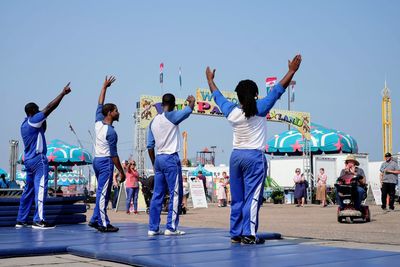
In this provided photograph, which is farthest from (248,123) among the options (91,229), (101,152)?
(91,229)

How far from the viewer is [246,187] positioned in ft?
21.2

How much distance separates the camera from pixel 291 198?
3050 centimetres

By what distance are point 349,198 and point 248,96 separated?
7.58 metres

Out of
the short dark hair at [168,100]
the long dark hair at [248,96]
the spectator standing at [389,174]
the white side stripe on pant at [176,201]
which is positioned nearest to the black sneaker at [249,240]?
the long dark hair at [248,96]

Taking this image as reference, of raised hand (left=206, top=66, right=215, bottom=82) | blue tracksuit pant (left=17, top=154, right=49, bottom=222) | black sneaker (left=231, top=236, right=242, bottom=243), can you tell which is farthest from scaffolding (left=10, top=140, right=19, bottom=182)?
black sneaker (left=231, top=236, right=242, bottom=243)

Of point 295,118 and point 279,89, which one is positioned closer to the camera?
point 279,89

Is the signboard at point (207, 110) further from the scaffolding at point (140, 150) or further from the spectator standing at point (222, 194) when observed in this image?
the spectator standing at point (222, 194)

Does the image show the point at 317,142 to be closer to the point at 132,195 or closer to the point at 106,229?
the point at 132,195

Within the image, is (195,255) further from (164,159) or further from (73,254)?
(164,159)

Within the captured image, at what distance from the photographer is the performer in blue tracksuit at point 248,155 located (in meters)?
6.41

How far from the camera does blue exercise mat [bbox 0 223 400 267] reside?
503cm

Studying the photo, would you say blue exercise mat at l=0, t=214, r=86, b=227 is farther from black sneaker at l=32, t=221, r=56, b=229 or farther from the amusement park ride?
the amusement park ride

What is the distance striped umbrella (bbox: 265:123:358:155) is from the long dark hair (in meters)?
26.6

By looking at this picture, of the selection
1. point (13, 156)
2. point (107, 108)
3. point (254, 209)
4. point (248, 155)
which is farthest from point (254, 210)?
point (13, 156)
